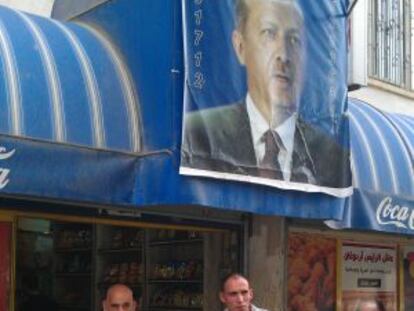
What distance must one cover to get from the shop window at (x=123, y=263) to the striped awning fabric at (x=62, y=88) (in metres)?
2.23

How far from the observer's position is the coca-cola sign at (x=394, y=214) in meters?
7.99

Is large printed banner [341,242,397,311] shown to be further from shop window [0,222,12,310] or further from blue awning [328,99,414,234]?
shop window [0,222,12,310]

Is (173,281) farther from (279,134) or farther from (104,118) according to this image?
Result: (104,118)

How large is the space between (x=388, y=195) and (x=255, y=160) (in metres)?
2.11

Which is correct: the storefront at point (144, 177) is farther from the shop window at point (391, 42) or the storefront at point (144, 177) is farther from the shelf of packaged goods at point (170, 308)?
the shop window at point (391, 42)

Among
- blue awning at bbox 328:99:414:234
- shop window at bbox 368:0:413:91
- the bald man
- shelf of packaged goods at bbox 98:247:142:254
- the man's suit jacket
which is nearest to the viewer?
the bald man

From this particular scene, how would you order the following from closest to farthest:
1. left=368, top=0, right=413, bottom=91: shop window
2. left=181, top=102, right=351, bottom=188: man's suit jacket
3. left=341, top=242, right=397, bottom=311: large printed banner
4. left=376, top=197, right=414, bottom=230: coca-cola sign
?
left=181, top=102, right=351, bottom=188: man's suit jacket < left=376, top=197, right=414, bottom=230: coca-cola sign < left=341, top=242, right=397, bottom=311: large printed banner < left=368, top=0, right=413, bottom=91: shop window

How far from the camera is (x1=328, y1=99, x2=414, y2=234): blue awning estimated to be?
780 centimetres

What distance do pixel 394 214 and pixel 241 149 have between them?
237 cm

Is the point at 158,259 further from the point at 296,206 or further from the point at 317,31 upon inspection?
the point at 317,31

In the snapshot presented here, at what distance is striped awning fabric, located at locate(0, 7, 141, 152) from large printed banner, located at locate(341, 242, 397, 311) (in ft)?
13.8

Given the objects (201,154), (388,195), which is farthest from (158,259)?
(201,154)

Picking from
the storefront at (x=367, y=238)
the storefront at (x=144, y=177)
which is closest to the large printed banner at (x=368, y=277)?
the storefront at (x=367, y=238)

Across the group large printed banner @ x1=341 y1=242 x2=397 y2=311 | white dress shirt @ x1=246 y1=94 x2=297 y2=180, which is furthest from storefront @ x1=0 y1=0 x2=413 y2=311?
white dress shirt @ x1=246 y1=94 x2=297 y2=180
